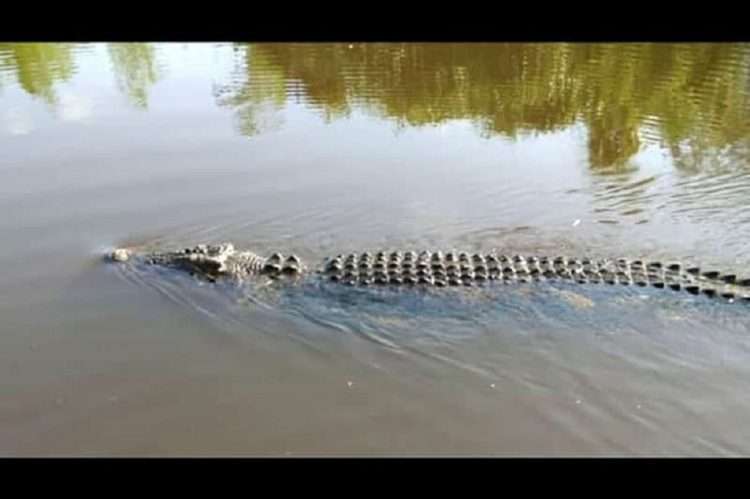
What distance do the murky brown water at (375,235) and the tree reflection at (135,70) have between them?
0.08 meters

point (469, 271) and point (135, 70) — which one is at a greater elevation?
point (135, 70)

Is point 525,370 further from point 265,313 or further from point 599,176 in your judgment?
point 599,176

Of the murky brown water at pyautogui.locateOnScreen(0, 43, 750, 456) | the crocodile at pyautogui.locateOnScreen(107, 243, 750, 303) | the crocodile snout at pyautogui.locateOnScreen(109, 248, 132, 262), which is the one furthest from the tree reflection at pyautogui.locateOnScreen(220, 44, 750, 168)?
the crocodile snout at pyautogui.locateOnScreen(109, 248, 132, 262)

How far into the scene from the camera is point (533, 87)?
1001 centimetres

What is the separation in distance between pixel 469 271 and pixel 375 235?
4.24ft

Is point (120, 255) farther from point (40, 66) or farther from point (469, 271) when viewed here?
point (40, 66)

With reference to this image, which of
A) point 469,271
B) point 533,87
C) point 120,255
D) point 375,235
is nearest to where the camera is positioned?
point 469,271

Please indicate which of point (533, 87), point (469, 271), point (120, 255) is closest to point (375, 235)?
point (469, 271)

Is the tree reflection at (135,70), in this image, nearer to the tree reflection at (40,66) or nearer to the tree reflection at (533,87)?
the tree reflection at (40,66)

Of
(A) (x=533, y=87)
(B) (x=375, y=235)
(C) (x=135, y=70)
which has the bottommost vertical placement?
(B) (x=375, y=235)

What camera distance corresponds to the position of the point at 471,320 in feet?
16.1

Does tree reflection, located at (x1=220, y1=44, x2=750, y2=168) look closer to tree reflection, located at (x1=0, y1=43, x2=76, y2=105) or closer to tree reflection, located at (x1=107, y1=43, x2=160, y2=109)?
tree reflection, located at (x1=107, y1=43, x2=160, y2=109)
